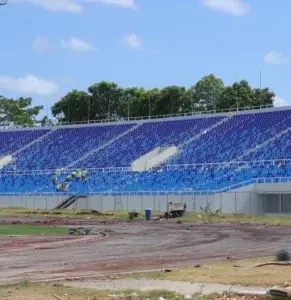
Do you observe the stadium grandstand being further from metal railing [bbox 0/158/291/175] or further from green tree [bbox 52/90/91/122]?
green tree [bbox 52/90/91/122]

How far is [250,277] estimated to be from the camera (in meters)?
16.6

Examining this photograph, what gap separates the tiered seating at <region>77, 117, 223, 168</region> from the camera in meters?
75.4

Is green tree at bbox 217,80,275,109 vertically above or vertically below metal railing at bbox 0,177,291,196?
above

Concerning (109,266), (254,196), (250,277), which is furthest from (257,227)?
(250,277)

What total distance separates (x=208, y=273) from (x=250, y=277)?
4.28ft

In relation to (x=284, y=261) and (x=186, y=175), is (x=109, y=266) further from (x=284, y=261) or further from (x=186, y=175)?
(x=186, y=175)

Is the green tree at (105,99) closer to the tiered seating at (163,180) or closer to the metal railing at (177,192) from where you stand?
the tiered seating at (163,180)

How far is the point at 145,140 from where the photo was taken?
78.7 m

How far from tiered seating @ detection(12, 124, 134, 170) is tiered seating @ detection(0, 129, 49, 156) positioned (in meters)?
2.05

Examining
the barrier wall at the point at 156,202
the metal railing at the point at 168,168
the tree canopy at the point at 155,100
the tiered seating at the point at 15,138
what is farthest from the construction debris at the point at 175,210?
the tree canopy at the point at 155,100

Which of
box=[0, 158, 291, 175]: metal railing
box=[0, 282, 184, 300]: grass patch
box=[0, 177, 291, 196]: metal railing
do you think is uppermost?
box=[0, 158, 291, 175]: metal railing

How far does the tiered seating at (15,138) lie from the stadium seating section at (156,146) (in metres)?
0.11

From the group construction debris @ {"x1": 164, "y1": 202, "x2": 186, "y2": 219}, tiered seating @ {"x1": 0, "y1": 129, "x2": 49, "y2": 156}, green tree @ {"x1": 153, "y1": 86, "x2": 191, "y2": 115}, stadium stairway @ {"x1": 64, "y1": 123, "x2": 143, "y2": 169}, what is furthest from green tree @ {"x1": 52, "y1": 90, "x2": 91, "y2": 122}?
construction debris @ {"x1": 164, "y1": 202, "x2": 186, "y2": 219}

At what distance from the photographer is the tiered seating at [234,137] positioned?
67438 millimetres
